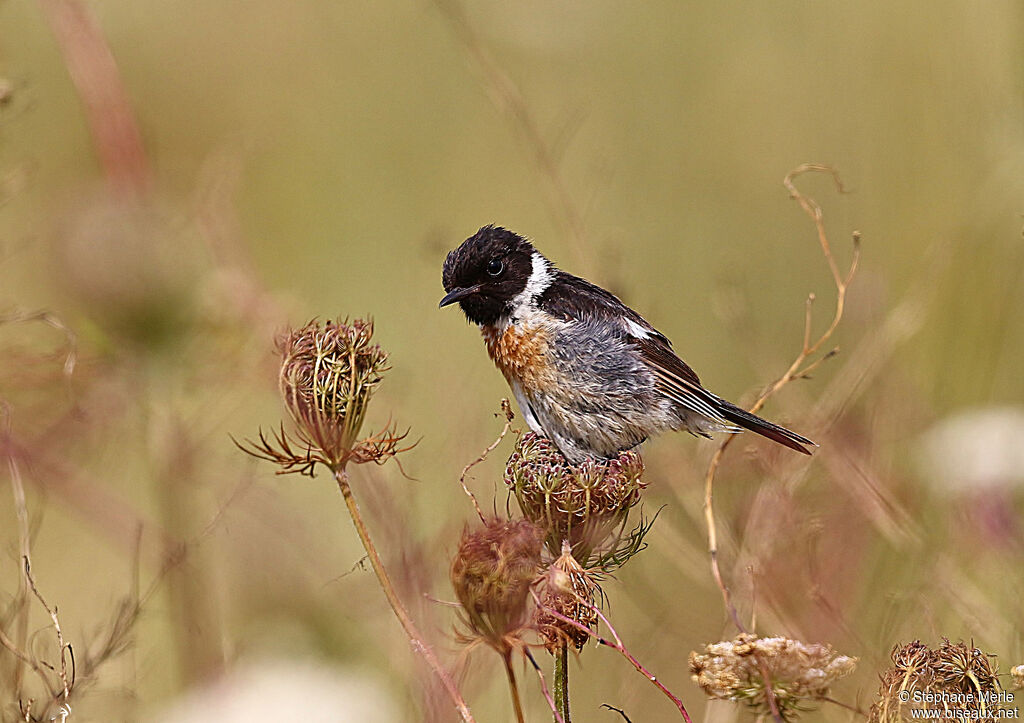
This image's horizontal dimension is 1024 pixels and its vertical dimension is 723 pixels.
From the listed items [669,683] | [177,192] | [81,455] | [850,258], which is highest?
[850,258]

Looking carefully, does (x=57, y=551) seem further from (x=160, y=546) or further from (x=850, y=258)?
(x=850, y=258)

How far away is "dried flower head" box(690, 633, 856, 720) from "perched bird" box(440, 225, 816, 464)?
1398 mm

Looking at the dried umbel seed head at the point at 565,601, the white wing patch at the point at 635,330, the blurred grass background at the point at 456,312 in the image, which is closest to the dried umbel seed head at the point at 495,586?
the dried umbel seed head at the point at 565,601

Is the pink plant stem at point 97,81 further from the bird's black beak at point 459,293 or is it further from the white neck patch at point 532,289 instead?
the white neck patch at point 532,289

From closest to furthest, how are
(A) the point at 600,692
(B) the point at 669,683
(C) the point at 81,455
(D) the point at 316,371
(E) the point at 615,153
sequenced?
(D) the point at 316,371 < (C) the point at 81,455 < (A) the point at 600,692 < (B) the point at 669,683 < (E) the point at 615,153

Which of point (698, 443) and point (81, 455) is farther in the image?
point (698, 443)

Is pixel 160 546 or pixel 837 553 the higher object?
pixel 837 553

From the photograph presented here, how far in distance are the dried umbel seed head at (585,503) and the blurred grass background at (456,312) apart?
0.82 ft

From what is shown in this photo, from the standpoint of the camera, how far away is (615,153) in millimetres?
7008

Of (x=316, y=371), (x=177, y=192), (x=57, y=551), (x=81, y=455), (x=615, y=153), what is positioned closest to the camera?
(x=316, y=371)

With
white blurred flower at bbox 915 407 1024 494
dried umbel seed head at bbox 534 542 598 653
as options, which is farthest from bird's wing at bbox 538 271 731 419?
dried umbel seed head at bbox 534 542 598 653

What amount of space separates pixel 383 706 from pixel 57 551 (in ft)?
8.95

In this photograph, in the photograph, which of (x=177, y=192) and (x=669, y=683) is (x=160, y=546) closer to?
(x=669, y=683)

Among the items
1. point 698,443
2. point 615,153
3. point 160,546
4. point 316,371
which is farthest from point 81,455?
point 615,153
